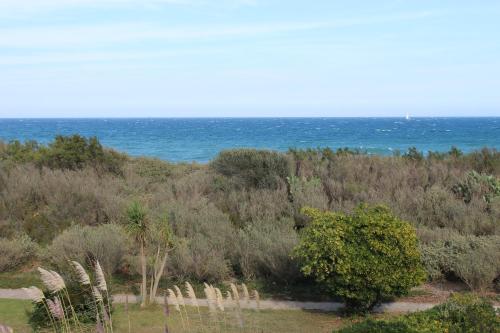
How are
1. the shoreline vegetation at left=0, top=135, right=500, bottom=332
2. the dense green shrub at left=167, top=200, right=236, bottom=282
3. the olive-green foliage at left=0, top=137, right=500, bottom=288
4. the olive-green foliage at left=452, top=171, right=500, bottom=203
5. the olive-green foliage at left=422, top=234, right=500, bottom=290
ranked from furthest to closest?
the olive-green foliage at left=452, top=171, right=500, bottom=203 → the olive-green foliage at left=0, top=137, right=500, bottom=288 → the dense green shrub at left=167, top=200, right=236, bottom=282 → the olive-green foliage at left=422, top=234, right=500, bottom=290 → the shoreline vegetation at left=0, top=135, right=500, bottom=332

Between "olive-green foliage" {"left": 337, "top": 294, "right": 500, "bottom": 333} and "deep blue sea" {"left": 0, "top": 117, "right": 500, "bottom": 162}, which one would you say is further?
"deep blue sea" {"left": 0, "top": 117, "right": 500, "bottom": 162}

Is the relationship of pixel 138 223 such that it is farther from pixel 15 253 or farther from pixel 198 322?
pixel 15 253

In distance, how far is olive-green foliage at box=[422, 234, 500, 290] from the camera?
432 inches

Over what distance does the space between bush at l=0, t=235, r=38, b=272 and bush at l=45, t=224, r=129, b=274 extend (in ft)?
2.59

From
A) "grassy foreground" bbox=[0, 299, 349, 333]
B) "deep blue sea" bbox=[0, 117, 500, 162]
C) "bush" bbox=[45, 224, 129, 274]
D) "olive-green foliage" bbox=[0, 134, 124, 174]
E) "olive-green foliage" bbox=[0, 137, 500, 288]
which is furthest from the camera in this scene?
"deep blue sea" bbox=[0, 117, 500, 162]

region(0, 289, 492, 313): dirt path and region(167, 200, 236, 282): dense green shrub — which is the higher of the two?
region(167, 200, 236, 282): dense green shrub

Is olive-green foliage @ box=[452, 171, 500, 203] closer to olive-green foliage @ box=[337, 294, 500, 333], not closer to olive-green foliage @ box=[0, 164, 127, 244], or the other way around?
olive-green foliage @ box=[337, 294, 500, 333]

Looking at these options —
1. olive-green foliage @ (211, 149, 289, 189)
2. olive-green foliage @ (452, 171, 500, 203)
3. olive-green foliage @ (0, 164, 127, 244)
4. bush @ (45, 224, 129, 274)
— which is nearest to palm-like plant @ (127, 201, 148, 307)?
bush @ (45, 224, 129, 274)

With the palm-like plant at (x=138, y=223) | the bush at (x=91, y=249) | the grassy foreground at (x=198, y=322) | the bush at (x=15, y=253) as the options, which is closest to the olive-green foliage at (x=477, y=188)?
the grassy foreground at (x=198, y=322)

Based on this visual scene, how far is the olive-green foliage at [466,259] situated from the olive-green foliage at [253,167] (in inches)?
260

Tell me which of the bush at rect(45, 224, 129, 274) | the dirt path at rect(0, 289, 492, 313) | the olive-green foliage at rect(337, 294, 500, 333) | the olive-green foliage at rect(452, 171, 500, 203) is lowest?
the dirt path at rect(0, 289, 492, 313)

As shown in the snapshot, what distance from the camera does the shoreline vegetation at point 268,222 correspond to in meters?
9.65

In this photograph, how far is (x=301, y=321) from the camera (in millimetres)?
9406

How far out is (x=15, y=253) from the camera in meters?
13.1
